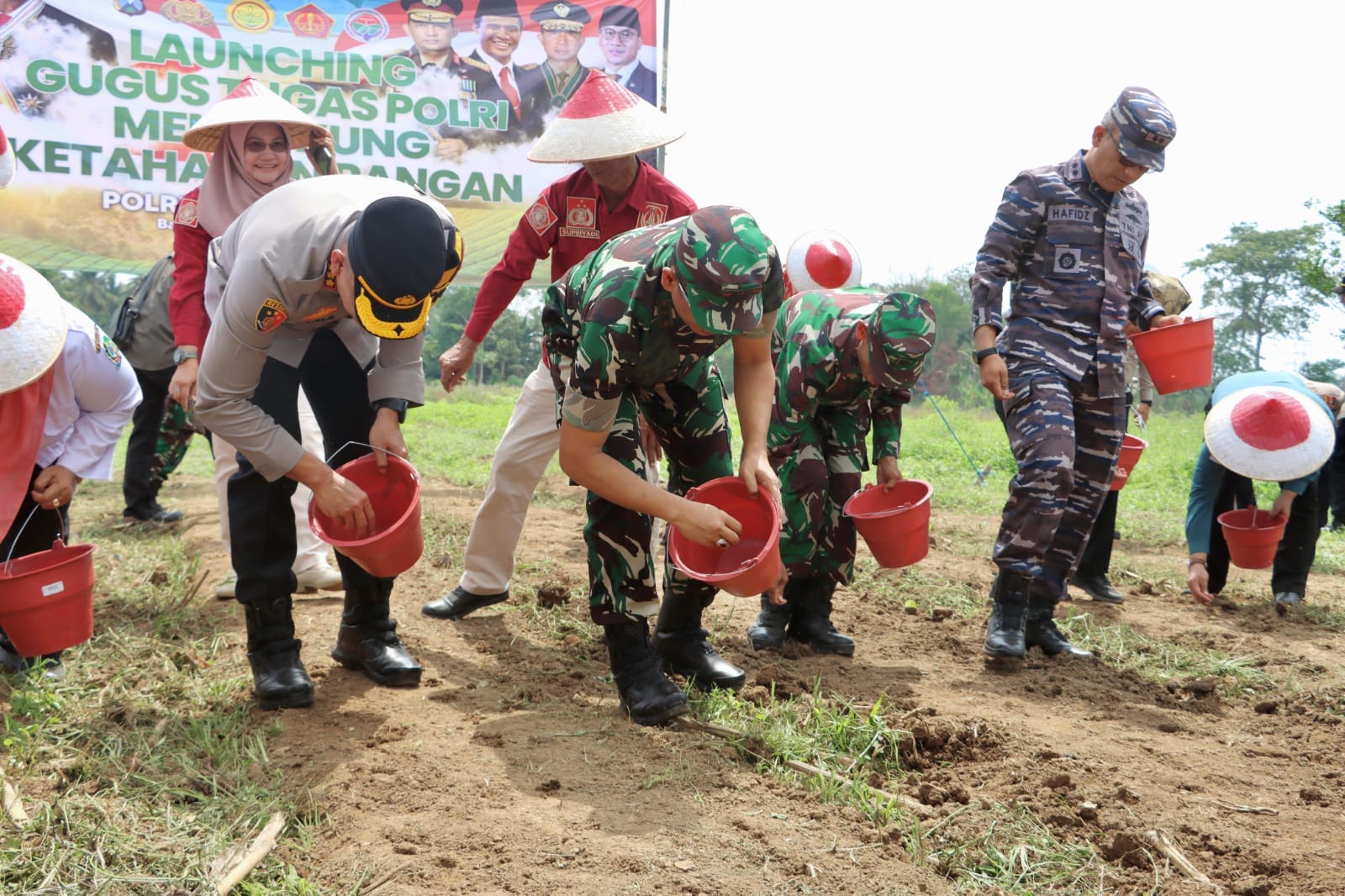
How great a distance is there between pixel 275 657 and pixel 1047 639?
2.61m

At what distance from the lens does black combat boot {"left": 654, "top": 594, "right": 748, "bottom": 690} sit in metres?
3.32

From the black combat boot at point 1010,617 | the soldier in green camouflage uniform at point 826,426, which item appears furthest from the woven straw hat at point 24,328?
the black combat boot at point 1010,617

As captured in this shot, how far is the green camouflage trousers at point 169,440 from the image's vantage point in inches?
A: 260

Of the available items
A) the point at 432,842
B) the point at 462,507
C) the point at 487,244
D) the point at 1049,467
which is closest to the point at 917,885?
the point at 432,842

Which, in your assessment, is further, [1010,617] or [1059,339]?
[1059,339]

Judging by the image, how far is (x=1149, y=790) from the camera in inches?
105

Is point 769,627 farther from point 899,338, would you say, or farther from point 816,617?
point 899,338

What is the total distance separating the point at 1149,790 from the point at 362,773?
1.87 metres

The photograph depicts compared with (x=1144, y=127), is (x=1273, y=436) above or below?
below

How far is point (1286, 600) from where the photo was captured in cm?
507

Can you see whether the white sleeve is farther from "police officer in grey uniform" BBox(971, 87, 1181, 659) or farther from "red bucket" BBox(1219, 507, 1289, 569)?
Answer: "red bucket" BBox(1219, 507, 1289, 569)

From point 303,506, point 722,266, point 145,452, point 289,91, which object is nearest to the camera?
point 722,266

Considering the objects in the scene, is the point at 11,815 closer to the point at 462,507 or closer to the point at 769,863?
the point at 769,863

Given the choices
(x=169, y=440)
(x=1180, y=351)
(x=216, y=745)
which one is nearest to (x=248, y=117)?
(x=216, y=745)
